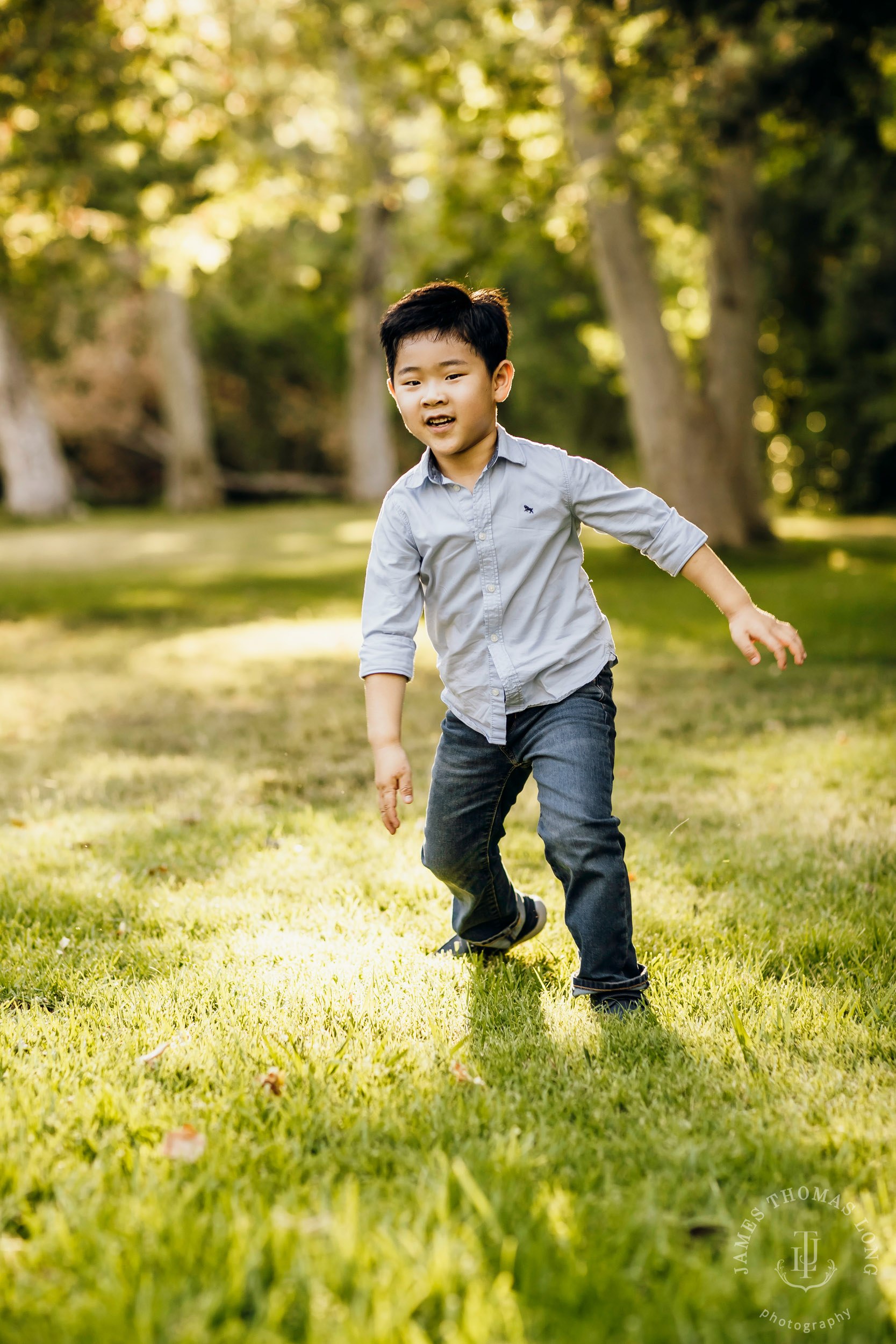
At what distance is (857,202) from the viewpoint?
1811 cm

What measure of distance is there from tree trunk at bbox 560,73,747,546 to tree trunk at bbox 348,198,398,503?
1217 centimetres

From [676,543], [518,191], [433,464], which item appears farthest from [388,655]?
[518,191]

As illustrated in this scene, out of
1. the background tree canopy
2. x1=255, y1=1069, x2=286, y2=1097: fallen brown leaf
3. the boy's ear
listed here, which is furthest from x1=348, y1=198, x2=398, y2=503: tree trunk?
x1=255, y1=1069, x2=286, y2=1097: fallen brown leaf

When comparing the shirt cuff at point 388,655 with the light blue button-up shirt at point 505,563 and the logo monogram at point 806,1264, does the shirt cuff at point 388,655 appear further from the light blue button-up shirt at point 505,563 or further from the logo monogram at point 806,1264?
the logo monogram at point 806,1264

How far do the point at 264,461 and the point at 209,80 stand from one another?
25.5 metres

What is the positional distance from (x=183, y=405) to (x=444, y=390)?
87.0 ft

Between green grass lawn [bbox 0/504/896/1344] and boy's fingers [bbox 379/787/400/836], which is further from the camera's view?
boy's fingers [bbox 379/787/400/836]

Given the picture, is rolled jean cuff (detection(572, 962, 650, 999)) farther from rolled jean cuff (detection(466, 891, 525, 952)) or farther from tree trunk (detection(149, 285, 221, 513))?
tree trunk (detection(149, 285, 221, 513))

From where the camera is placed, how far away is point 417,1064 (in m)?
2.38

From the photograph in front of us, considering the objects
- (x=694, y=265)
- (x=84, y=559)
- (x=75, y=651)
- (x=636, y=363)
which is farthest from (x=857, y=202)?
(x=75, y=651)

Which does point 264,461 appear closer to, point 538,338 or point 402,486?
point 538,338

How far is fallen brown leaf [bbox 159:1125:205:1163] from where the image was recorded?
2.02 m

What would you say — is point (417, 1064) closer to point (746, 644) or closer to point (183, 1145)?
point (183, 1145)

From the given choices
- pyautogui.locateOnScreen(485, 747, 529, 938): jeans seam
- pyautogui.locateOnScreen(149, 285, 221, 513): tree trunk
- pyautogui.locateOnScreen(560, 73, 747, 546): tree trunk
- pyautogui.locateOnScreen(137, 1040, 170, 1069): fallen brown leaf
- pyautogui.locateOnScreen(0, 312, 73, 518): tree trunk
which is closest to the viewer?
pyautogui.locateOnScreen(137, 1040, 170, 1069): fallen brown leaf
